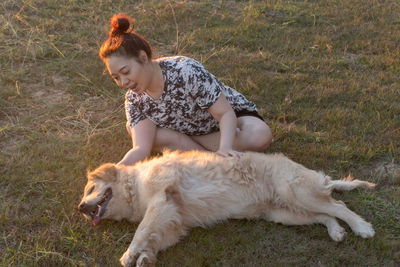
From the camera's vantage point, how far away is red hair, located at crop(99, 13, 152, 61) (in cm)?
327

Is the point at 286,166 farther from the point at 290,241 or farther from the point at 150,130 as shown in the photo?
the point at 150,130

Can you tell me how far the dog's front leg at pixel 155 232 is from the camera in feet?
9.29

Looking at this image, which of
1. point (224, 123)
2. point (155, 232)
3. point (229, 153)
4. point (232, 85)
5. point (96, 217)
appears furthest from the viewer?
point (232, 85)

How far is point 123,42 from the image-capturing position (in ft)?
10.7

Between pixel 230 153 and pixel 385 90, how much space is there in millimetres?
2810

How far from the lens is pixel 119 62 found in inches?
129

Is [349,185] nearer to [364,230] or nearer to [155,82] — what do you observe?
[364,230]

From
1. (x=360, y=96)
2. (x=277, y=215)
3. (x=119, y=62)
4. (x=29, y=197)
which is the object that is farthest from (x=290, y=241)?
(x=360, y=96)

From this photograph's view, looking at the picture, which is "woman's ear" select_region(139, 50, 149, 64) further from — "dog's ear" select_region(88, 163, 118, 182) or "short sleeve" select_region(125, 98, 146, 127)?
"dog's ear" select_region(88, 163, 118, 182)

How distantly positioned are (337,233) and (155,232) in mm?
1438

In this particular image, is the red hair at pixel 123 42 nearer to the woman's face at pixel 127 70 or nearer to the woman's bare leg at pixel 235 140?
the woman's face at pixel 127 70

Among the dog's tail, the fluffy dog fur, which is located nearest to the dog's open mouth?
the fluffy dog fur

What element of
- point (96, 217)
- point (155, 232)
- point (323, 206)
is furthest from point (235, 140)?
point (96, 217)

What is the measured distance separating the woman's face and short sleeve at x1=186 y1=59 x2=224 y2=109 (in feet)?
1.52
